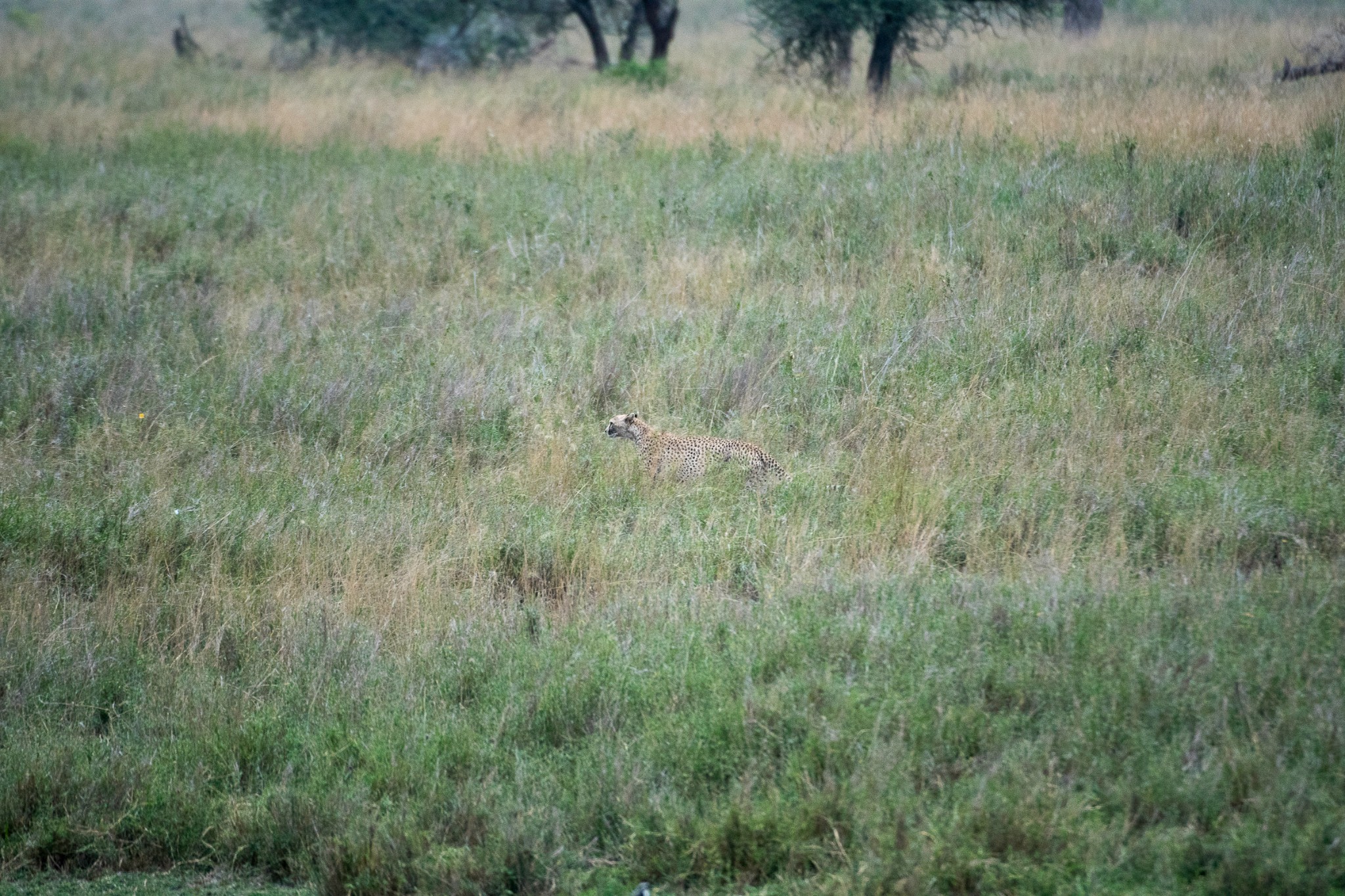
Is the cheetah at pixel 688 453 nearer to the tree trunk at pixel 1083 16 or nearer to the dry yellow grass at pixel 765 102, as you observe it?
the dry yellow grass at pixel 765 102

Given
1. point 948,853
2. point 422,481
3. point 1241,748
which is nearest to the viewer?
point 948,853

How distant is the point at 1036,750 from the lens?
390 centimetres

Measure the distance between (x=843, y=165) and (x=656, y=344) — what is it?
4045 mm

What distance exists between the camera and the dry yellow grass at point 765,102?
1159 centimetres

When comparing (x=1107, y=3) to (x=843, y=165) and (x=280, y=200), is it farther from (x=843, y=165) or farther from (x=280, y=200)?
(x=280, y=200)

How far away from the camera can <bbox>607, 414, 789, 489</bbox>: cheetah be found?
21.5 ft

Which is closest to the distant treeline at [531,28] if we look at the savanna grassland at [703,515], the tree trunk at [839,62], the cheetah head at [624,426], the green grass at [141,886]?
the tree trunk at [839,62]

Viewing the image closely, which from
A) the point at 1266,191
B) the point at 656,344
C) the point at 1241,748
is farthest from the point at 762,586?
the point at 1266,191

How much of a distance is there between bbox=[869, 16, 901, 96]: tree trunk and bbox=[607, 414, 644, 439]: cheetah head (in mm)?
9993

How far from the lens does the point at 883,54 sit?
16203 mm

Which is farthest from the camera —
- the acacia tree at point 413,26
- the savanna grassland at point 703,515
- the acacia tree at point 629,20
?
the acacia tree at point 413,26

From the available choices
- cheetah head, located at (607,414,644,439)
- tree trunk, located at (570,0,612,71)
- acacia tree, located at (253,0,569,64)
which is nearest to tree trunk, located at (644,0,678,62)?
tree trunk, located at (570,0,612,71)

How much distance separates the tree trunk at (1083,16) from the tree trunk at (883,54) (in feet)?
33.6

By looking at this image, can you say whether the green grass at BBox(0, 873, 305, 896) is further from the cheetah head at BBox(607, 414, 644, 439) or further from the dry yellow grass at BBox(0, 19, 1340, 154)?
the dry yellow grass at BBox(0, 19, 1340, 154)
